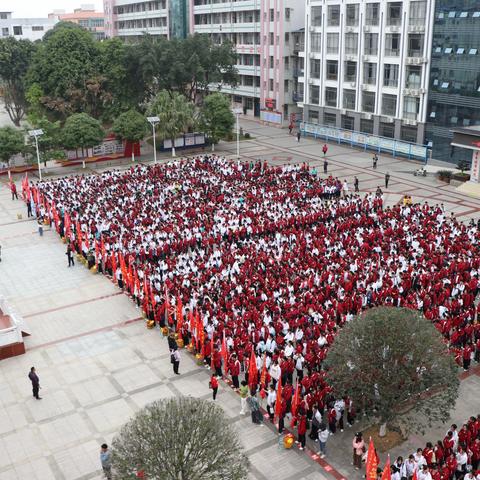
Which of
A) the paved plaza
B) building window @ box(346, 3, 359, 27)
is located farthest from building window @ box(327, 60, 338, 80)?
the paved plaza

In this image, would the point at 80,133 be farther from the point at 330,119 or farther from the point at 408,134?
the point at 408,134

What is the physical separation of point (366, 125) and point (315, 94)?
7344mm

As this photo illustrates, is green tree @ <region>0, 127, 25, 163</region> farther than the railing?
No

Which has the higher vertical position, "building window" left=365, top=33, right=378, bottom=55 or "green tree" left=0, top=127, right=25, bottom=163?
"building window" left=365, top=33, right=378, bottom=55

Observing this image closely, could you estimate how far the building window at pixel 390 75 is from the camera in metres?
46.4

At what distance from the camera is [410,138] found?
46719 mm

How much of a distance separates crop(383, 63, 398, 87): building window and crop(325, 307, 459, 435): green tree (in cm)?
3794

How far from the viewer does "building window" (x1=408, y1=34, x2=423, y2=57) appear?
43.9 meters

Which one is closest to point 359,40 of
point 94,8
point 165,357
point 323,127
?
point 323,127

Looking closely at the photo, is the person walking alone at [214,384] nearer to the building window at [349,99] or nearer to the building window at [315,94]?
the building window at [349,99]

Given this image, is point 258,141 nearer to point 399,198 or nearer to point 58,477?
point 399,198

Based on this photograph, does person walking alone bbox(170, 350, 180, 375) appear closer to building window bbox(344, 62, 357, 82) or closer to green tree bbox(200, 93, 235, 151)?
green tree bbox(200, 93, 235, 151)

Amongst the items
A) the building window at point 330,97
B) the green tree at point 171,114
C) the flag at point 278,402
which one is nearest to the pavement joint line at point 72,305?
the flag at point 278,402

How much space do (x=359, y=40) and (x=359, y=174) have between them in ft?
49.1
